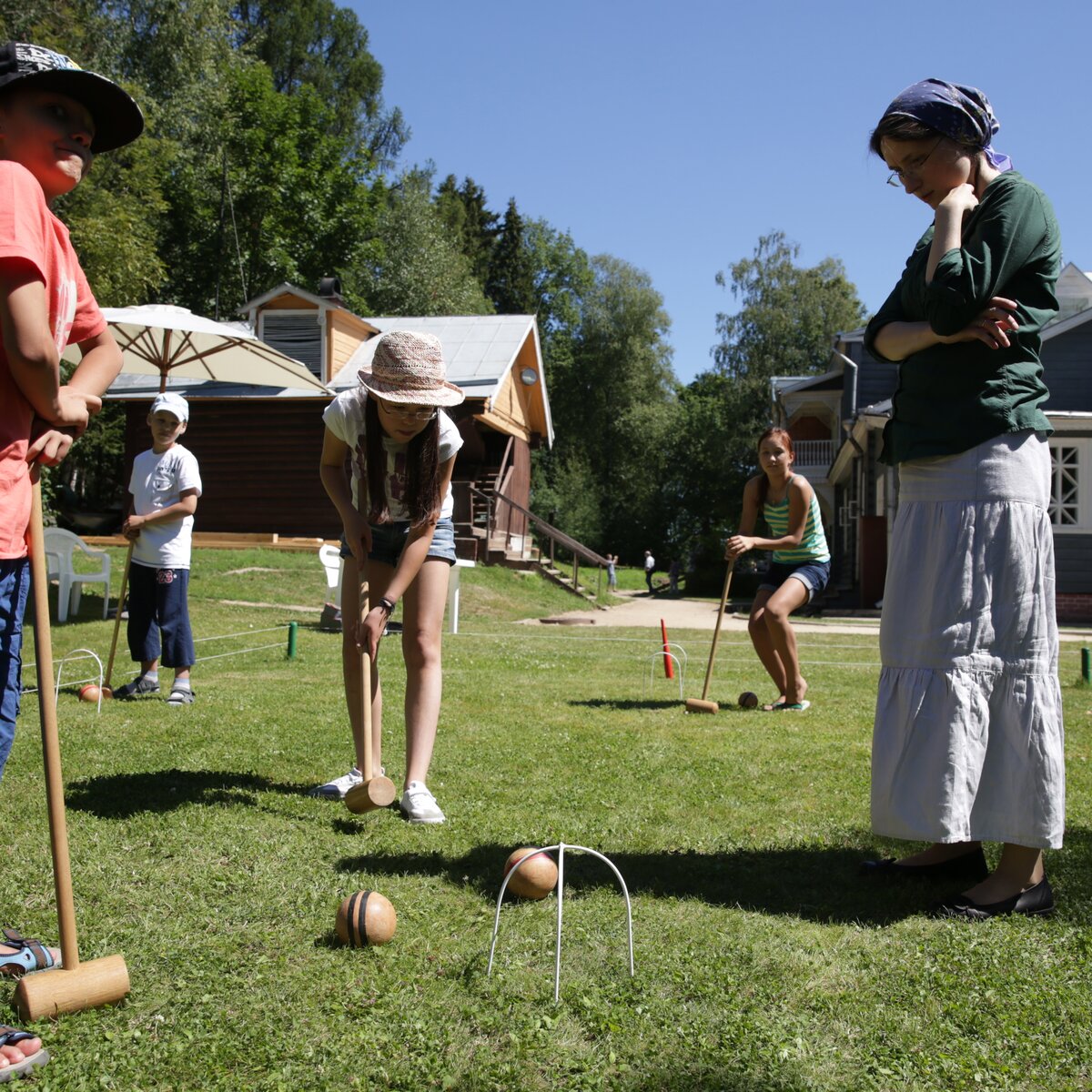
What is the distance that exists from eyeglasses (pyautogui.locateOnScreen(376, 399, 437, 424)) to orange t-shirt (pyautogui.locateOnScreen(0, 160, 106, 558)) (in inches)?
60.5

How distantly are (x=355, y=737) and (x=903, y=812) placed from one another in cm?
222

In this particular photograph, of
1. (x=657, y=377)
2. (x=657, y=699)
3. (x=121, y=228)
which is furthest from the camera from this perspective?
(x=657, y=377)

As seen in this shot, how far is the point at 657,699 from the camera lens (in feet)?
25.6

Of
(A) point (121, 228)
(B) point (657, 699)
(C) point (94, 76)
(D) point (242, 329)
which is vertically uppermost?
(A) point (121, 228)

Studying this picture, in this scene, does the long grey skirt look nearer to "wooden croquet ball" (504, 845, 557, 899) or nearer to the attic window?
"wooden croquet ball" (504, 845, 557, 899)

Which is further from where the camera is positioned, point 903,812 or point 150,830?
point 150,830

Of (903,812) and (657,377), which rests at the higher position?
(657,377)

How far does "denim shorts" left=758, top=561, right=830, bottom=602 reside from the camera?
7.34 m

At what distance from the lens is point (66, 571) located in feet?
39.7

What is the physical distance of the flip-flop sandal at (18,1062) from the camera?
2.27m

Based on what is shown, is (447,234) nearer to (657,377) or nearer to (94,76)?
(657,377)

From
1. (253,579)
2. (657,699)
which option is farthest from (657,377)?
(657,699)

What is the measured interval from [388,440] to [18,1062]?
8.49ft

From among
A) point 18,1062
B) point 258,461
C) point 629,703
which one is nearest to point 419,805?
point 18,1062
